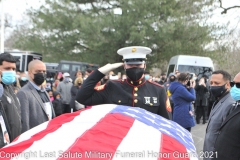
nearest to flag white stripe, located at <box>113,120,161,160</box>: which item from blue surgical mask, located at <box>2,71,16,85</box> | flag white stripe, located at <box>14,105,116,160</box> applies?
flag white stripe, located at <box>14,105,116,160</box>

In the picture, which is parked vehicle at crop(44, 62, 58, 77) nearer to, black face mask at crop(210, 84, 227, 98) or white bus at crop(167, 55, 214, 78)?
white bus at crop(167, 55, 214, 78)

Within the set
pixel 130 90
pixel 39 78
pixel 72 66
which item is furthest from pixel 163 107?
pixel 72 66

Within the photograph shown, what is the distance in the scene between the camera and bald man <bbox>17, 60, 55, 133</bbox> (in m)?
3.70

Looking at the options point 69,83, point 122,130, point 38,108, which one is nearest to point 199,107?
point 69,83

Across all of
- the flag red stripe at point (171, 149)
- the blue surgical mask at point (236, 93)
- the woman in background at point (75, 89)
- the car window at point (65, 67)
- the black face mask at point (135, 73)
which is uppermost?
the black face mask at point (135, 73)

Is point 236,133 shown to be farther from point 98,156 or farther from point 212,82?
point 98,156

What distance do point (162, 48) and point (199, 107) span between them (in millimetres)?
9202

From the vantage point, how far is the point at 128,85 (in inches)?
126

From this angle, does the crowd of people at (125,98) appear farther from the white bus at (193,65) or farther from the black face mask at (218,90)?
the white bus at (193,65)

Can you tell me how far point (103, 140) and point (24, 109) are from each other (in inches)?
81.1

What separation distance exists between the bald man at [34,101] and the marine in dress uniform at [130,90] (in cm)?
94

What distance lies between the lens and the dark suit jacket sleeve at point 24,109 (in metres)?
3.65

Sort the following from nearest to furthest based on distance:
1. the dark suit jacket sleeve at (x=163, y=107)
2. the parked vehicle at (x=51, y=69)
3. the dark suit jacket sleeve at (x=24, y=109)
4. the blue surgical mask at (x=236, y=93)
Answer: the dark suit jacket sleeve at (x=163, y=107) → the blue surgical mask at (x=236, y=93) → the dark suit jacket sleeve at (x=24, y=109) → the parked vehicle at (x=51, y=69)

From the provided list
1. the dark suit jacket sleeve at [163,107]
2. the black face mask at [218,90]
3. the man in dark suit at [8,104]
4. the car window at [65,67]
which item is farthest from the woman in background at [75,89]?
the car window at [65,67]
